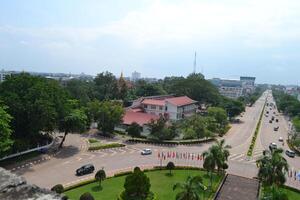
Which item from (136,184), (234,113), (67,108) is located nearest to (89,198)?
(136,184)

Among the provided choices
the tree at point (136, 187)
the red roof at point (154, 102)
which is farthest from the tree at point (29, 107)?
the red roof at point (154, 102)

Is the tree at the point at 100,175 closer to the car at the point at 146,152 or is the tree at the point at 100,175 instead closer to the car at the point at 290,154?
the car at the point at 146,152

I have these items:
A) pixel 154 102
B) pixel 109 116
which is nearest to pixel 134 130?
pixel 109 116

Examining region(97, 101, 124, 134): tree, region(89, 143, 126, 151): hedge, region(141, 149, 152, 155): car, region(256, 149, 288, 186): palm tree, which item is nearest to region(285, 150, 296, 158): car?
region(141, 149, 152, 155): car

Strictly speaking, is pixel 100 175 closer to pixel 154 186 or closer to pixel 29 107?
pixel 154 186

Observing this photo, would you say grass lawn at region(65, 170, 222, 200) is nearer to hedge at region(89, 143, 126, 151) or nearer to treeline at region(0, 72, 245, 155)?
treeline at region(0, 72, 245, 155)

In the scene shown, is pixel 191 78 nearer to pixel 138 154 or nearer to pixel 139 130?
pixel 139 130
